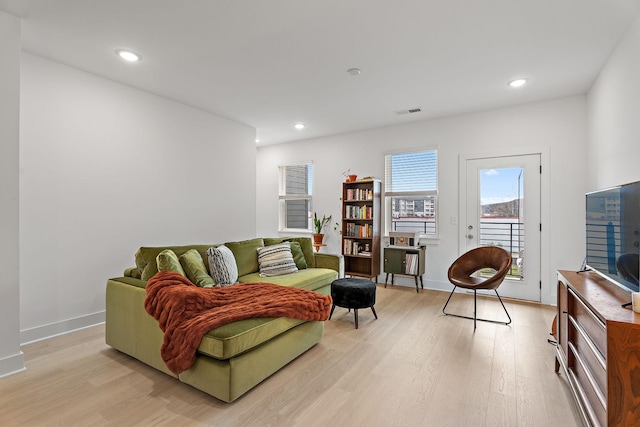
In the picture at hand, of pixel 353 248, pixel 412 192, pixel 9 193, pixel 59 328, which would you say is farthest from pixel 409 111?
pixel 59 328

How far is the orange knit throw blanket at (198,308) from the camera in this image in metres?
1.96

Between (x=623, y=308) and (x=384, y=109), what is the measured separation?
3478 millimetres

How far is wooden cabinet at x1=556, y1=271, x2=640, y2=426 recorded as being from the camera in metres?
1.30

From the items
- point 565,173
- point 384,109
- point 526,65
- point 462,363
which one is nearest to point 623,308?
point 462,363

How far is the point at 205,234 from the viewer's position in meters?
4.47

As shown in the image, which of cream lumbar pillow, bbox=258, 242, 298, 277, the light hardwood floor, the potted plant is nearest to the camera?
the light hardwood floor

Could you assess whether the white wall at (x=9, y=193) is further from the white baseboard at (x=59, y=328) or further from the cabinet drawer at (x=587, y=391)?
the cabinet drawer at (x=587, y=391)

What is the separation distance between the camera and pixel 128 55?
2904 millimetres

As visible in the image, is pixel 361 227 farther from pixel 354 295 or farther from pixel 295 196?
pixel 354 295

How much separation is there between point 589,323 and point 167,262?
9.31 ft

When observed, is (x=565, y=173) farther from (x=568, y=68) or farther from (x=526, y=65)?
(x=526, y=65)

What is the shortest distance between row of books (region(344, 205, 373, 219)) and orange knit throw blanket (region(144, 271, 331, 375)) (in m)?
2.63

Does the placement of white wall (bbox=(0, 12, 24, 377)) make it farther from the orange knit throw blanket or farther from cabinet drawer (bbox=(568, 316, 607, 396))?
cabinet drawer (bbox=(568, 316, 607, 396))

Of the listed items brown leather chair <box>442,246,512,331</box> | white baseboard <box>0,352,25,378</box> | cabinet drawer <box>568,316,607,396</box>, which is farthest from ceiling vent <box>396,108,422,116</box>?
white baseboard <box>0,352,25,378</box>
